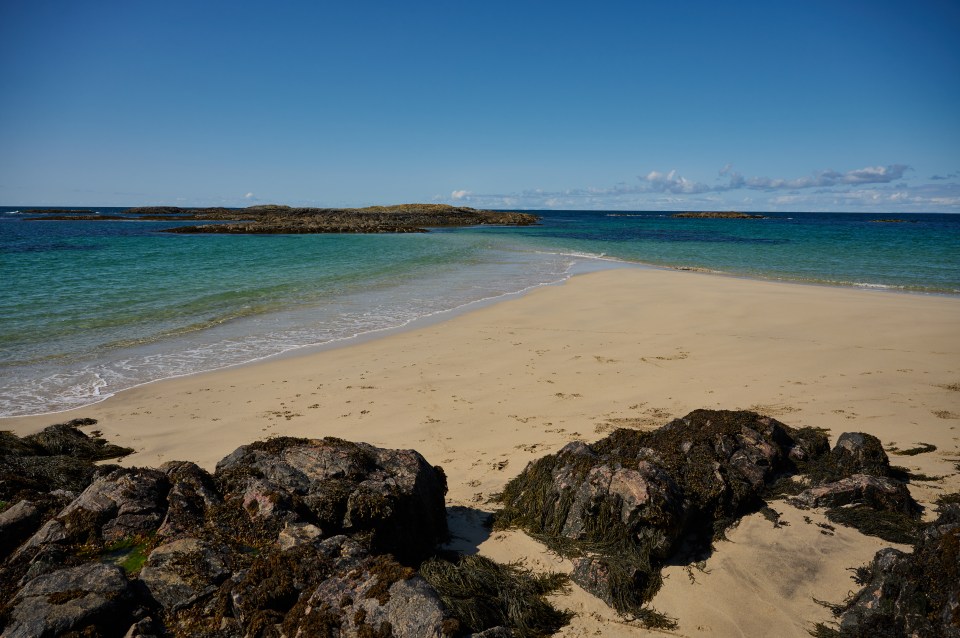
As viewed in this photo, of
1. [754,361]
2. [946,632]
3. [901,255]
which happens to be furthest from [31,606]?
[901,255]

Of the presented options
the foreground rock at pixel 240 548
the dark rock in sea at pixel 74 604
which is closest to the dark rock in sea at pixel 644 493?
the foreground rock at pixel 240 548

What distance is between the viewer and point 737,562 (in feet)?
16.0

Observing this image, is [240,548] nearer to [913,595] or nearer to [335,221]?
[913,595]

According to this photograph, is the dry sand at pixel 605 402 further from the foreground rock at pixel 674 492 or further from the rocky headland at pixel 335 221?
the rocky headland at pixel 335 221

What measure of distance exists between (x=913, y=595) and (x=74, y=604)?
554 centimetres

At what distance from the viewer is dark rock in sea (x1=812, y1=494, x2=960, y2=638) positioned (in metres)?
3.54

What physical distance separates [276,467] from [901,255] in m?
46.0

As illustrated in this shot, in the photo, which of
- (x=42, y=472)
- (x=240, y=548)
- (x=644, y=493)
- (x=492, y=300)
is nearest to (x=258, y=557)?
(x=240, y=548)

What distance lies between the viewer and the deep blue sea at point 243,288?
38.9ft

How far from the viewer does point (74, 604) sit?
318 centimetres

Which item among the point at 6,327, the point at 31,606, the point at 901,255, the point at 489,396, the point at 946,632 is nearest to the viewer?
the point at 31,606

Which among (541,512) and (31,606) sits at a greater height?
(31,606)

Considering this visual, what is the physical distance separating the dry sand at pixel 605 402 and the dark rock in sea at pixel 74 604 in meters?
2.82

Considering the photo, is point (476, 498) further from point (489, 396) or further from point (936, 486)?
point (936, 486)
